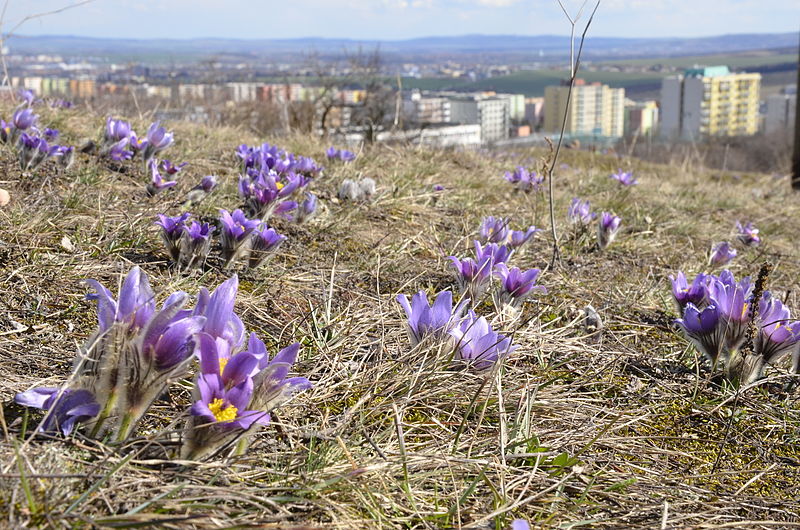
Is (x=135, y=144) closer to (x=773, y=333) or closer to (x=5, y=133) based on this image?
(x=5, y=133)

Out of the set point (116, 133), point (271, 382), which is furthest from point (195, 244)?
point (116, 133)

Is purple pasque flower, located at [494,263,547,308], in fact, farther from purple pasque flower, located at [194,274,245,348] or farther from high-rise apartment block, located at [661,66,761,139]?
high-rise apartment block, located at [661,66,761,139]

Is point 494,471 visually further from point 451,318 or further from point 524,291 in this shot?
point 524,291

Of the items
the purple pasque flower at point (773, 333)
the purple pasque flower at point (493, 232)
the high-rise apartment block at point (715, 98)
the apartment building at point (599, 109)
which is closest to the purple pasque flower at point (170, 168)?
the purple pasque flower at point (493, 232)

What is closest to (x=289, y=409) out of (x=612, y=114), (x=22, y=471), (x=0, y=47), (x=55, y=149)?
(x=22, y=471)

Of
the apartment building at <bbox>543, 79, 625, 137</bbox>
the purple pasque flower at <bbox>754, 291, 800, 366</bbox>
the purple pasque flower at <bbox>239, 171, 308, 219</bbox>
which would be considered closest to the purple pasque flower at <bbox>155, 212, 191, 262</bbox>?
the purple pasque flower at <bbox>239, 171, 308, 219</bbox>
